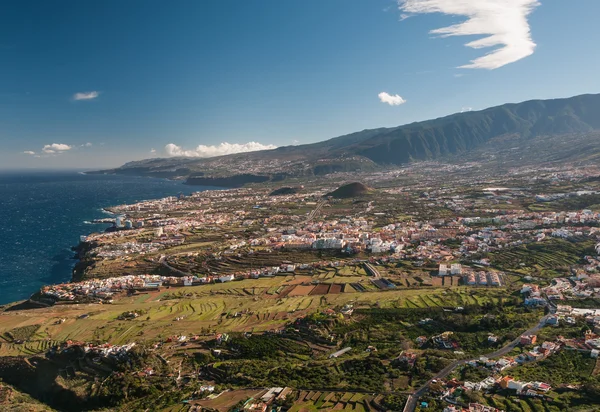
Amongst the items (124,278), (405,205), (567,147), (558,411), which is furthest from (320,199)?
(567,147)

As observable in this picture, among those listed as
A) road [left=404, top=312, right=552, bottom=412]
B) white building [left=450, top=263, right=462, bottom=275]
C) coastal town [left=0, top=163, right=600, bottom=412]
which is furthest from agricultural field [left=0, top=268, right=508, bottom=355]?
road [left=404, top=312, right=552, bottom=412]

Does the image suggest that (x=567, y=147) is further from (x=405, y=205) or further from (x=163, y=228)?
(x=163, y=228)

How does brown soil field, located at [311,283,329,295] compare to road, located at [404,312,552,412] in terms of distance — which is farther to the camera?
brown soil field, located at [311,283,329,295]

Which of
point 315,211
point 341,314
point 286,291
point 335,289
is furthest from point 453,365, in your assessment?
point 315,211

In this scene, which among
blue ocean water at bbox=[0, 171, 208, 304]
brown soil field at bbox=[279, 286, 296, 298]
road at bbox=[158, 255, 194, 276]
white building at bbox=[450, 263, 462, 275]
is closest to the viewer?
brown soil field at bbox=[279, 286, 296, 298]

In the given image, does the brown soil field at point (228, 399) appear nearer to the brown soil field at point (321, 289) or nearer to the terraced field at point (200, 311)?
the terraced field at point (200, 311)

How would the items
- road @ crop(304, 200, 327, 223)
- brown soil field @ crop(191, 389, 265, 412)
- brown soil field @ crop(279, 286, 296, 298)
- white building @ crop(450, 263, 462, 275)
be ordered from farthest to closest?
road @ crop(304, 200, 327, 223) → white building @ crop(450, 263, 462, 275) → brown soil field @ crop(279, 286, 296, 298) → brown soil field @ crop(191, 389, 265, 412)

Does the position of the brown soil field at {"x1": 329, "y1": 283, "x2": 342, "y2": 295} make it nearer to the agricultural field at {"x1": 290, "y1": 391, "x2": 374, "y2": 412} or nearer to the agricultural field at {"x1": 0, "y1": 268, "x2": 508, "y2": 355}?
the agricultural field at {"x1": 0, "y1": 268, "x2": 508, "y2": 355}

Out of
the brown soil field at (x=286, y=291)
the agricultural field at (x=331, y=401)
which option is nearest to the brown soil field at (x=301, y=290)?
the brown soil field at (x=286, y=291)
